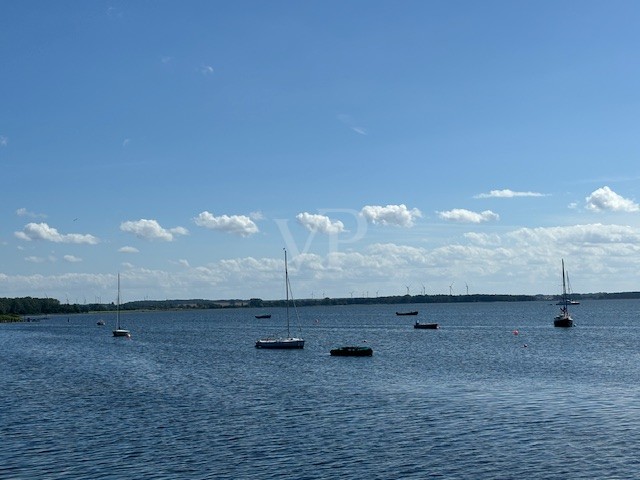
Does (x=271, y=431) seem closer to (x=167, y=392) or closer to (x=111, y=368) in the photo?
(x=167, y=392)

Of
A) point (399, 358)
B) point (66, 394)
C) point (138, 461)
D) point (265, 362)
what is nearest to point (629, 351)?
point (399, 358)

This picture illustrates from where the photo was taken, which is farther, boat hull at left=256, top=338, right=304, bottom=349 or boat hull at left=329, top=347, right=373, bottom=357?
boat hull at left=256, top=338, right=304, bottom=349

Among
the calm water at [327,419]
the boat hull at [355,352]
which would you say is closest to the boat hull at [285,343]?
the boat hull at [355,352]

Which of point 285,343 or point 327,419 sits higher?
point 285,343

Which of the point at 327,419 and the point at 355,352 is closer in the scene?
the point at 327,419

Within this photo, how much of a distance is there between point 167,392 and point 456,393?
32.9 m

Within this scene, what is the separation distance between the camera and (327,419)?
62938 millimetres

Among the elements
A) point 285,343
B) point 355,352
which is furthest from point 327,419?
point 285,343

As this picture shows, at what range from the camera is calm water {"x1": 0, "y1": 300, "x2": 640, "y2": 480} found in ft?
153

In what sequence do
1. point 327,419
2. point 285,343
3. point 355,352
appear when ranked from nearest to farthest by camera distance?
point 327,419, point 355,352, point 285,343

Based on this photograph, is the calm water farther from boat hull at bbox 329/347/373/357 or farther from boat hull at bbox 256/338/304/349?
boat hull at bbox 256/338/304/349

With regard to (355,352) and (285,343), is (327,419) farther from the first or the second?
(285,343)

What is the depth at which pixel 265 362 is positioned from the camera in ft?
391

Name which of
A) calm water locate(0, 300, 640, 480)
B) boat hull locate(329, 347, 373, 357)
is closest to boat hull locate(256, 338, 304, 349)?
boat hull locate(329, 347, 373, 357)
